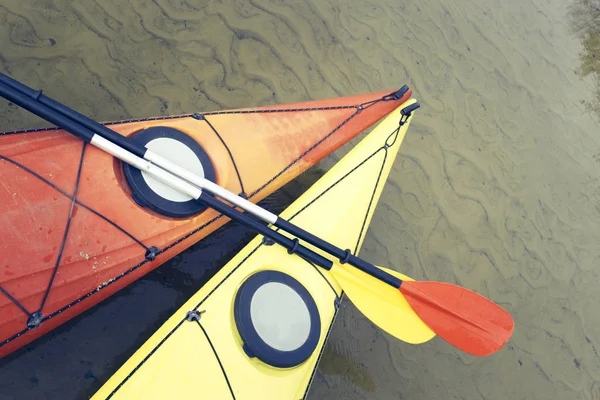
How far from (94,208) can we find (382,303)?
→ 1.64 metres

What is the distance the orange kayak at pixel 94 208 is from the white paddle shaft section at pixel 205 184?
12cm

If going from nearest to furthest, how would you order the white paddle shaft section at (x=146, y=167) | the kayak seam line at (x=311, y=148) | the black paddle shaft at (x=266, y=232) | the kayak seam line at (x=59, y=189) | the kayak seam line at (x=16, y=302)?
the kayak seam line at (x=16, y=302), the kayak seam line at (x=59, y=189), the white paddle shaft section at (x=146, y=167), the black paddle shaft at (x=266, y=232), the kayak seam line at (x=311, y=148)

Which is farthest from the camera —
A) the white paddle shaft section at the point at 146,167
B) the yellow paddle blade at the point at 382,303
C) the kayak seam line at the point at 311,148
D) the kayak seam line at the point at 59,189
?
the kayak seam line at the point at 311,148

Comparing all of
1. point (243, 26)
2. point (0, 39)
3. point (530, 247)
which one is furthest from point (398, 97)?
point (0, 39)

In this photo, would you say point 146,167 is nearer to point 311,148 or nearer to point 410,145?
point 311,148

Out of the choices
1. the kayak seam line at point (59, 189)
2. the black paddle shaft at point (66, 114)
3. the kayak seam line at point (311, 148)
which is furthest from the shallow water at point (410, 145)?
the black paddle shaft at point (66, 114)

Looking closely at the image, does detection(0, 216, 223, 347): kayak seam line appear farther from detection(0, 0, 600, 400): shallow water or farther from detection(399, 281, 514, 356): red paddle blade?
detection(399, 281, 514, 356): red paddle blade

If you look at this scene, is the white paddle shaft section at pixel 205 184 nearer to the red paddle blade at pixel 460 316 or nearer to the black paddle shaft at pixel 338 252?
the black paddle shaft at pixel 338 252

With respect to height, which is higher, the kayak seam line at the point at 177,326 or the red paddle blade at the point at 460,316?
the kayak seam line at the point at 177,326

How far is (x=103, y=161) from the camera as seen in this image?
2.04 m

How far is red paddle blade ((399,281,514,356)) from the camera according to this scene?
232 centimetres

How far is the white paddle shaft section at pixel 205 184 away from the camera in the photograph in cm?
207

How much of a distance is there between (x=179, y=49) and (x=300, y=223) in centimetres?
177

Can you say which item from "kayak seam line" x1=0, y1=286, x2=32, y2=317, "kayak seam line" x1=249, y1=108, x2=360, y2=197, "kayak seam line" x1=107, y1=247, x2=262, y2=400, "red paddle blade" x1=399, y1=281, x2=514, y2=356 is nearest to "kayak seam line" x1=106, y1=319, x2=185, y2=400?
"kayak seam line" x1=107, y1=247, x2=262, y2=400
